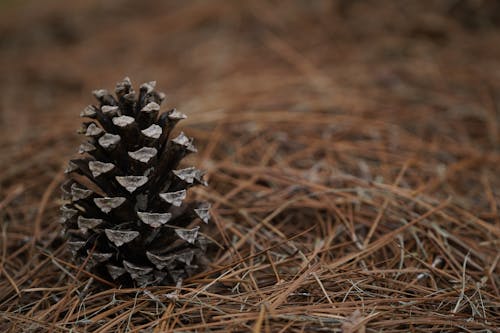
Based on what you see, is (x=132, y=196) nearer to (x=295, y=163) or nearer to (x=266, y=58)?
(x=295, y=163)

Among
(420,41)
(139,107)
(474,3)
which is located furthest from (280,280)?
(474,3)

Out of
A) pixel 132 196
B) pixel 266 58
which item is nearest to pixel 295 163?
pixel 132 196

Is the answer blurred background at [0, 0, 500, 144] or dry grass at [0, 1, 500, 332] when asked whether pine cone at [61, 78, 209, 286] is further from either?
blurred background at [0, 0, 500, 144]

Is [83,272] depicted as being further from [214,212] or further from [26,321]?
[214,212]

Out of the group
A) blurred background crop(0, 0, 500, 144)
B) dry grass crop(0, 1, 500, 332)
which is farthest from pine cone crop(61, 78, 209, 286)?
blurred background crop(0, 0, 500, 144)

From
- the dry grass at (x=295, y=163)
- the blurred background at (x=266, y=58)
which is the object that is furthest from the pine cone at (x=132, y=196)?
the blurred background at (x=266, y=58)

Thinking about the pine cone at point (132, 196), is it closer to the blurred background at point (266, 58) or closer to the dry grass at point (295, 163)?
the dry grass at point (295, 163)
